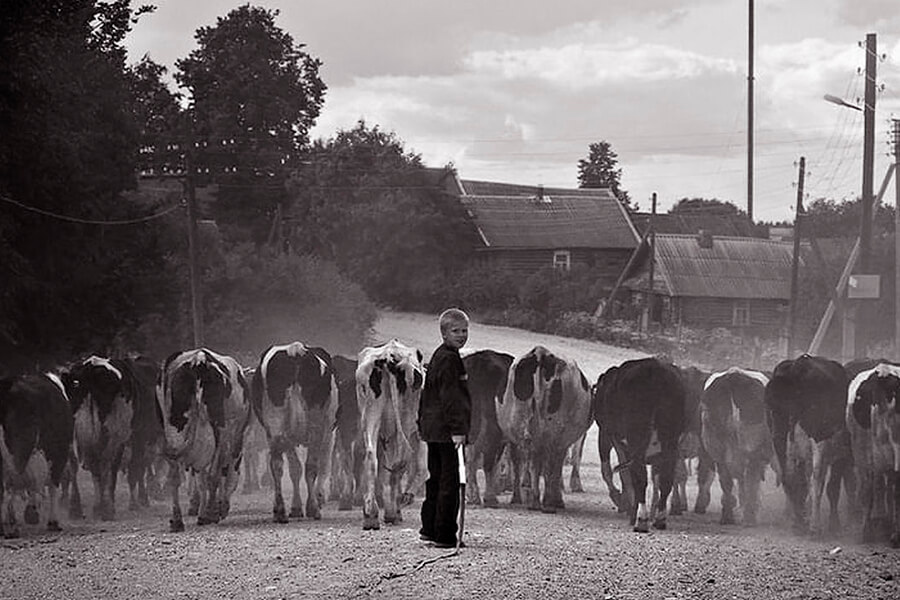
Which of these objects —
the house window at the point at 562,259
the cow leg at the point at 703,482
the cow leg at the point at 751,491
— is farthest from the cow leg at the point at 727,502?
the house window at the point at 562,259

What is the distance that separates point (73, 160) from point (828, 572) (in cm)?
1913

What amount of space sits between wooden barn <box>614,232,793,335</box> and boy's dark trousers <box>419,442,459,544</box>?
4317 cm

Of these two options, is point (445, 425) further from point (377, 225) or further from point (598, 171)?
point (598, 171)

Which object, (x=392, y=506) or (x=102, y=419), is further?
(x=102, y=419)

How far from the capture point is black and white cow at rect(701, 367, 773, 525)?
59.2 ft

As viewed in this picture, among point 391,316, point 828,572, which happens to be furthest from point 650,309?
point 828,572

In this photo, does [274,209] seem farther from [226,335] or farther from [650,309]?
[650,309]

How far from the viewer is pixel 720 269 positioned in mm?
59906

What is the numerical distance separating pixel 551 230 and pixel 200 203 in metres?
21.0

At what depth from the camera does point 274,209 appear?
5462 cm

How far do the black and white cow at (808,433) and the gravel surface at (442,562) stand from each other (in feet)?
1.97

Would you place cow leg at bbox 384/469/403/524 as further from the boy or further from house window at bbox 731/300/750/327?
house window at bbox 731/300/750/327

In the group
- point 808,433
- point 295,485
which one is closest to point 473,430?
point 295,485

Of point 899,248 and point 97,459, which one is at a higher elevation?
point 899,248
